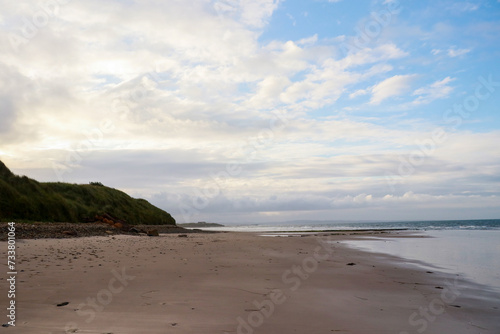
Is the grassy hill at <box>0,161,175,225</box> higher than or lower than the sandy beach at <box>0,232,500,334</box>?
higher

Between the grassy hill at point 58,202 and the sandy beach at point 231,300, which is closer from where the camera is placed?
the sandy beach at point 231,300

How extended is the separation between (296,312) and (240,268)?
15.1 ft

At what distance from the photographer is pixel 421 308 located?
5922mm

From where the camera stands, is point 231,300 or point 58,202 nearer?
point 231,300

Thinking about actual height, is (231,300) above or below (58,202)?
below

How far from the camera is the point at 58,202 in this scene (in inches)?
1190

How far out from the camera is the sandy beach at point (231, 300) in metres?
4.61

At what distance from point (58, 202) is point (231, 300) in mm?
29308

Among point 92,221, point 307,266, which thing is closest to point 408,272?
point 307,266

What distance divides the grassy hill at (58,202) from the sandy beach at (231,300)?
18.2 m

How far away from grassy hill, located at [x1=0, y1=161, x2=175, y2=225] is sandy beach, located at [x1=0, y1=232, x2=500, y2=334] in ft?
59.7

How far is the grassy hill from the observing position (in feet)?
81.3

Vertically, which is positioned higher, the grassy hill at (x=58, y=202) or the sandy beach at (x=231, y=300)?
the grassy hill at (x=58, y=202)

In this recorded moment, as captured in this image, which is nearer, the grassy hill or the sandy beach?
the sandy beach
